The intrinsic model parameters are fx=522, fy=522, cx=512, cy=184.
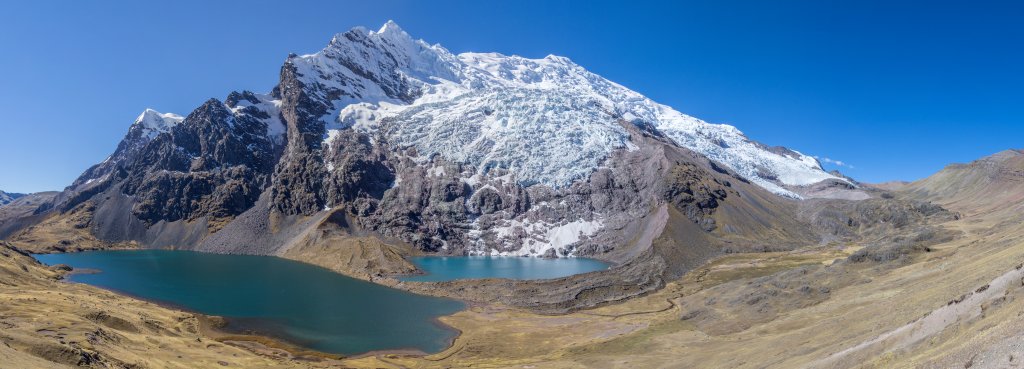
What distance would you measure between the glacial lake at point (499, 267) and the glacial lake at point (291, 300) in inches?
856

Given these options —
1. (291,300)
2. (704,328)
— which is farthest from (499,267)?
(704,328)

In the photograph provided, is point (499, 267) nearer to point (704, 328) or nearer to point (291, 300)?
point (291, 300)

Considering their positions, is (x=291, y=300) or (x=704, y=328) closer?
(x=704, y=328)

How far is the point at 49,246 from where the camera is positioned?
199m

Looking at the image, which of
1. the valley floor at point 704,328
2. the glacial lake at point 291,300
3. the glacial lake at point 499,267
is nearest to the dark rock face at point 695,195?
the glacial lake at point 499,267

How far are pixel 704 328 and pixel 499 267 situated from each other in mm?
87897

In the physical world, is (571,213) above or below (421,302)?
above

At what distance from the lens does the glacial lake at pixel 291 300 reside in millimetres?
83056

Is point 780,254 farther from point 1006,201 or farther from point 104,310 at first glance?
point 104,310

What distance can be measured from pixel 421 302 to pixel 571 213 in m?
95.4

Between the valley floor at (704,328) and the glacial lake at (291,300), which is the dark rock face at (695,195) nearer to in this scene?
the valley floor at (704,328)

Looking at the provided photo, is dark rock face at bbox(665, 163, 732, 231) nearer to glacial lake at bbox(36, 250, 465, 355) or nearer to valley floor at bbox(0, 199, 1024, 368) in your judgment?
valley floor at bbox(0, 199, 1024, 368)

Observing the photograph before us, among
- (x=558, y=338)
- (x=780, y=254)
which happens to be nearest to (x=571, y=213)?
(x=780, y=254)

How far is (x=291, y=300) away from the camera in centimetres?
11006
